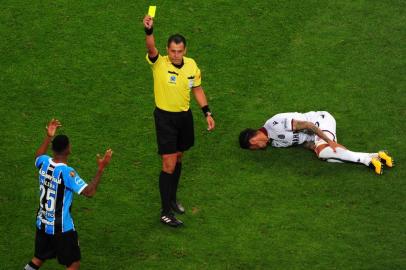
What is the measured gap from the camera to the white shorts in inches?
570

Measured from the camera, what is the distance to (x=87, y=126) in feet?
49.4

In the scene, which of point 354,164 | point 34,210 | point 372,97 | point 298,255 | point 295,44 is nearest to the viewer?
point 298,255

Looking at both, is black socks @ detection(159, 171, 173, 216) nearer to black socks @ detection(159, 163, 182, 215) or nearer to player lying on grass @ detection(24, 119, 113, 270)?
black socks @ detection(159, 163, 182, 215)

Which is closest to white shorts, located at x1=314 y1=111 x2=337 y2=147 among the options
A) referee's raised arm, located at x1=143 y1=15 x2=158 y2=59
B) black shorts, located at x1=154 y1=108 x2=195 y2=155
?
black shorts, located at x1=154 y1=108 x2=195 y2=155

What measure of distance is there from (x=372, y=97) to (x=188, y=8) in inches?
161

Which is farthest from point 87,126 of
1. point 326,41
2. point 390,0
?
point 390,0

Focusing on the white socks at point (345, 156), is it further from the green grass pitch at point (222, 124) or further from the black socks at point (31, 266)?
the black socks at point (31, 266)

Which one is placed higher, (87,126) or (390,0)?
(390,0)

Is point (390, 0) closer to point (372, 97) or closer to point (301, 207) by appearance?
point (372, 97)

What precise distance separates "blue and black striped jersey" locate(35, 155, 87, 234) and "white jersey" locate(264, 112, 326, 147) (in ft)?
14.2

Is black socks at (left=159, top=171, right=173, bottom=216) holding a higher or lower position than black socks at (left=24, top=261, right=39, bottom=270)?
higher

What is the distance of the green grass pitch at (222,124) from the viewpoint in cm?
1272

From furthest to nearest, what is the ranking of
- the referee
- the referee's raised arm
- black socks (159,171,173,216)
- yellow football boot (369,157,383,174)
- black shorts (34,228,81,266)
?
yellow football boot (369,157,383,174) → black socks (159,171,173,216) → the referee → the referee's raised arm → black shorts (34,228,81,266)

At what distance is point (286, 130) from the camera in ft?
Answer: 47.3
